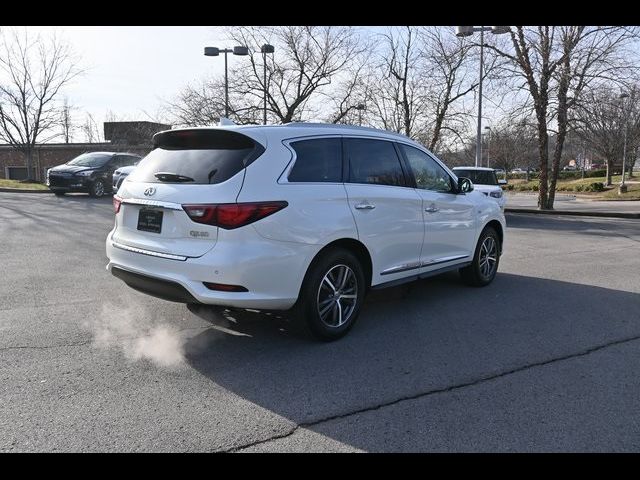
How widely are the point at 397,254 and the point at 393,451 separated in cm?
258

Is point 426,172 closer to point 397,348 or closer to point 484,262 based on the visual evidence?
point 484,262

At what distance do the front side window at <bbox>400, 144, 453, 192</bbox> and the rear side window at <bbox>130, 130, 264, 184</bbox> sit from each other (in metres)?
2.10

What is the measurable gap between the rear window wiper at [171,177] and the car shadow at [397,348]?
1.40 meters

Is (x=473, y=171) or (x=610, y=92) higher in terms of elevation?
(x=610, y=92)

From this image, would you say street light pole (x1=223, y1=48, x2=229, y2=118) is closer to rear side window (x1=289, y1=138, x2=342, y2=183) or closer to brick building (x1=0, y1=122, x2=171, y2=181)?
brick building (x1=0, y1=122, x2=171, y2=181)

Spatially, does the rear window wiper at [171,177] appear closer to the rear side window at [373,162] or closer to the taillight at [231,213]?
the taillight at [231,213]

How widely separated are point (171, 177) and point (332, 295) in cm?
171

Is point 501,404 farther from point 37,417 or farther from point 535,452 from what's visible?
point 37,417

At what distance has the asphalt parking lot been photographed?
3012 millimetres

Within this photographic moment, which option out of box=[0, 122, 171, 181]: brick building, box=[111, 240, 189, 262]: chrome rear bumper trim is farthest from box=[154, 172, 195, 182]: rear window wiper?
box=[0, 122, 171, 181]: brick building

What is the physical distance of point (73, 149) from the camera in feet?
143

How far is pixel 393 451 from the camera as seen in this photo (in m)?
2.87
